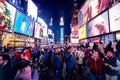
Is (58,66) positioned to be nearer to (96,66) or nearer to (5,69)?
(96,66)

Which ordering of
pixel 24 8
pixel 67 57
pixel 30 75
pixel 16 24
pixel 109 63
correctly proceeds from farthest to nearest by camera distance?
pixel 24 8
pixel 16 24
pixel 67 57
pixel 109 63
pixel 30 75

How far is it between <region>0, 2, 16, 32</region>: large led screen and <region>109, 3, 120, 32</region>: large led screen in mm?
10456

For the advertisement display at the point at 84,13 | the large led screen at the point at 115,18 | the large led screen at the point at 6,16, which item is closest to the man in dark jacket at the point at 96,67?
the large led screen at the point at 115,18

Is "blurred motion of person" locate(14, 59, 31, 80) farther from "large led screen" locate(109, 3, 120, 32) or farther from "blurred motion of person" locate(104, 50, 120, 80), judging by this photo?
"large led screen" locate(109, 3, 120, 32)

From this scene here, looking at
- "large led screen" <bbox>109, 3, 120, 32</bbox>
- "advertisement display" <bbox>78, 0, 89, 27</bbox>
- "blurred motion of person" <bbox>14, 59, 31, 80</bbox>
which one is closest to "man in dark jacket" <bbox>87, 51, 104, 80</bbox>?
"blurred motion of person" <bbox>14, 59, 31, 80</bbox>

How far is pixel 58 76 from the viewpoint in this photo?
986 cm

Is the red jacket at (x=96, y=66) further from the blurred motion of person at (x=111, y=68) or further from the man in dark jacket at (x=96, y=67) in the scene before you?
the blurred motion of person at (x=111, y=68)

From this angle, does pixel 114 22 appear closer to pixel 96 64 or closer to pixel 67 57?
pixel 67 57

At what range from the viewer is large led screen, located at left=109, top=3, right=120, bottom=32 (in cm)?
1425

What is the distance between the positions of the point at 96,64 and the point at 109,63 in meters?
0.47

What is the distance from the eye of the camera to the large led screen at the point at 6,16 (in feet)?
58.3

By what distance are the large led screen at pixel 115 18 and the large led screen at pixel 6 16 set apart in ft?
34.3

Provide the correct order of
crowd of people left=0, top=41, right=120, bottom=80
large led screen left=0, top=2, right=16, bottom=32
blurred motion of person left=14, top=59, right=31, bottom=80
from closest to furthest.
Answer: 1. blurred motion of person left=14, top=59, right=31, bottom=80
2. crowd of people left=0, top=41, right=120, bottom=80
3. large led screen left=0, top=2, right=16, bottom=32

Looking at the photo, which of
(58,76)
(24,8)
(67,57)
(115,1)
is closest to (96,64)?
(67,57)
